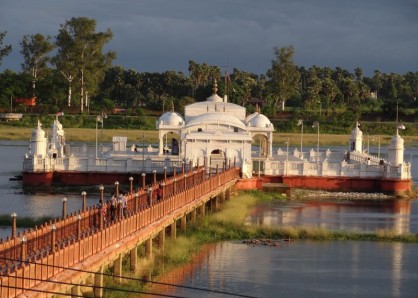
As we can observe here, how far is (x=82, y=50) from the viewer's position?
126m

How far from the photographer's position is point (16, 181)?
64.2 meters

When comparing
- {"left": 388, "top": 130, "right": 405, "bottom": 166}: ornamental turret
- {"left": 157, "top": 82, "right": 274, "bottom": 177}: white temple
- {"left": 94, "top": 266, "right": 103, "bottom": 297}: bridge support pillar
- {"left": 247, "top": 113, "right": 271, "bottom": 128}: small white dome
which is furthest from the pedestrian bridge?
{"left": 247, "top": 113, "right": 271, "bottom": 128}: small white dome

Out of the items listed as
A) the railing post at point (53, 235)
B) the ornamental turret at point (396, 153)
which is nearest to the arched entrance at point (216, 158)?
the ornamental turret at point (396, 153)

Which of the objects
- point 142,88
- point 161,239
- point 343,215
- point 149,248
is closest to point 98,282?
point 149,248

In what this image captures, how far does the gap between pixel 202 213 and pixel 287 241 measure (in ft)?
19.2

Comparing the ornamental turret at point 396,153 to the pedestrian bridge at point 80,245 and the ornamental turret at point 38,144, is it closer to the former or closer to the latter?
the ornamental turret at point 38,144

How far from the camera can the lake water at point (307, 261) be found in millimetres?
33781

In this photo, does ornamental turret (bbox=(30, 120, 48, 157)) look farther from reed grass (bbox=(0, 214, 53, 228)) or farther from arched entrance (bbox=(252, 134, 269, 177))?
reed grass (bbox=(0, 214, 53, 228))

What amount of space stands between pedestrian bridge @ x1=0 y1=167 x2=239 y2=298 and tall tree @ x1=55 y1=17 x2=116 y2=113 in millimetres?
86055

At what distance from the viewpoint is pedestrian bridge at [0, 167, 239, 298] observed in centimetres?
2269

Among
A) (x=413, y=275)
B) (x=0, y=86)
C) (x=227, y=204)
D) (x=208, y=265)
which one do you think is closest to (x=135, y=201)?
(x=208, y=265)

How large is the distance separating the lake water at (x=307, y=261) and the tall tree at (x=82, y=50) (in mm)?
70497

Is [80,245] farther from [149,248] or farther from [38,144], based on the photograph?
[38,144]

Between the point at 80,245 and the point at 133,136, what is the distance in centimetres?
9097
